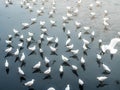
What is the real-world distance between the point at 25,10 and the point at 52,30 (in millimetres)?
6197

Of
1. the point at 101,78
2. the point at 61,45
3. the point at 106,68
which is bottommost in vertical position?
the point at 101,78

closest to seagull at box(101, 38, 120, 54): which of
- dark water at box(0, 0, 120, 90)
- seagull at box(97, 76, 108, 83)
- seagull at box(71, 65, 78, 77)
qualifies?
dark water at box(0, 0, 120, 90)

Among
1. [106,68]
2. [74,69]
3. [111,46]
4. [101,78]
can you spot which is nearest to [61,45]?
[111,46]

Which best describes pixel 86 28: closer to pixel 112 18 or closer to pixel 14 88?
pixel 112 18

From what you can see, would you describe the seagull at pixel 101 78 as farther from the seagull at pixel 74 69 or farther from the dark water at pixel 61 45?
the seagull at pixel 74 69

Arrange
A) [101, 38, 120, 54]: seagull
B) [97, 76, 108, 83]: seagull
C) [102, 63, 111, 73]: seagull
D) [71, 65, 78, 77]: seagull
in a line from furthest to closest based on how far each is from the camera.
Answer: [101, 38, 120, 54]: seagull → [71, 65, 78, 77]: seagull → [102, 63, 111, 73]: seagull → [97, 76, 108, 83]: seagull

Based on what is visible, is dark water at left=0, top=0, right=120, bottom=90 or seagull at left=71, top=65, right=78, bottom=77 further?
seagull at left=71, top=65, right=78, bottom=77

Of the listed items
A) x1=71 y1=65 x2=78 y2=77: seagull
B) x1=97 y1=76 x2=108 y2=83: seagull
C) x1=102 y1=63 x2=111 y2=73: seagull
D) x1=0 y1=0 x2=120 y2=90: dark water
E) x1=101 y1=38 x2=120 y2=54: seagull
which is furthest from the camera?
x1=101 y1=38 x2=120 y2=54: seagull

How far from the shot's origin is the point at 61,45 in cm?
2442

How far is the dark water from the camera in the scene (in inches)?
797

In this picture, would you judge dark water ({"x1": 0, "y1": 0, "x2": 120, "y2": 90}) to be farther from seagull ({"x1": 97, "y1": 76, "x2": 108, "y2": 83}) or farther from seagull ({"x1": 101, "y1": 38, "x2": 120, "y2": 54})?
seagull ({"x1": 101, "y1": 38, "x2": 120, "y2": 54})

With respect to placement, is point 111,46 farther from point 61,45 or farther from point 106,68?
point 61,45

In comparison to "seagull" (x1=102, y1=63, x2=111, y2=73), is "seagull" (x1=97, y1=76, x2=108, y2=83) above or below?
below

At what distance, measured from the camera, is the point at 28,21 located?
1163 inches
